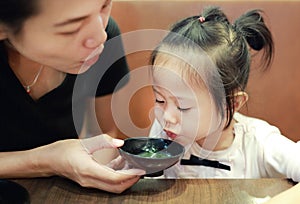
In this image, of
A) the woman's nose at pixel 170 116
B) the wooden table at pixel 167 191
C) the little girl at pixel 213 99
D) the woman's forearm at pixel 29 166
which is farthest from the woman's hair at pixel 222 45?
the woman's forearm at pixel 29 166

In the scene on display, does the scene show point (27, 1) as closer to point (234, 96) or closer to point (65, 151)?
point (65, 151)

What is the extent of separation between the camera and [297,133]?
4.91 feet

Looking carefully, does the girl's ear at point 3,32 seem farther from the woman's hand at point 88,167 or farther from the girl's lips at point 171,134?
the girl's lips at point 171,134

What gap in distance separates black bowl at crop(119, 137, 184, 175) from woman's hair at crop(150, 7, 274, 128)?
19 cm

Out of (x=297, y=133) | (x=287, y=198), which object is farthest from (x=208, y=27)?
(x=297, y=133)

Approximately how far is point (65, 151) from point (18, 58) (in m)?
0.24

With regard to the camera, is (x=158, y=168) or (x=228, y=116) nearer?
(x=158, y=168)

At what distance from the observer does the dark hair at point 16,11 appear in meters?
0.69

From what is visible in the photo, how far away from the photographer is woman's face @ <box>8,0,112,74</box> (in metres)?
0.71

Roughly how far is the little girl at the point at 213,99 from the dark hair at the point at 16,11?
40cm

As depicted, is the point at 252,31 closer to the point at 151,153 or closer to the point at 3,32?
the point at 151,153

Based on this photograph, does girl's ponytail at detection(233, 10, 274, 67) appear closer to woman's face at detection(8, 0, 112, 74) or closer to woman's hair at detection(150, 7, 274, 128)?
woman's hair at detection(150, 7, 274, 128)

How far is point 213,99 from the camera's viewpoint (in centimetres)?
109

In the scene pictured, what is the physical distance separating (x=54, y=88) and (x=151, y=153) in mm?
282
